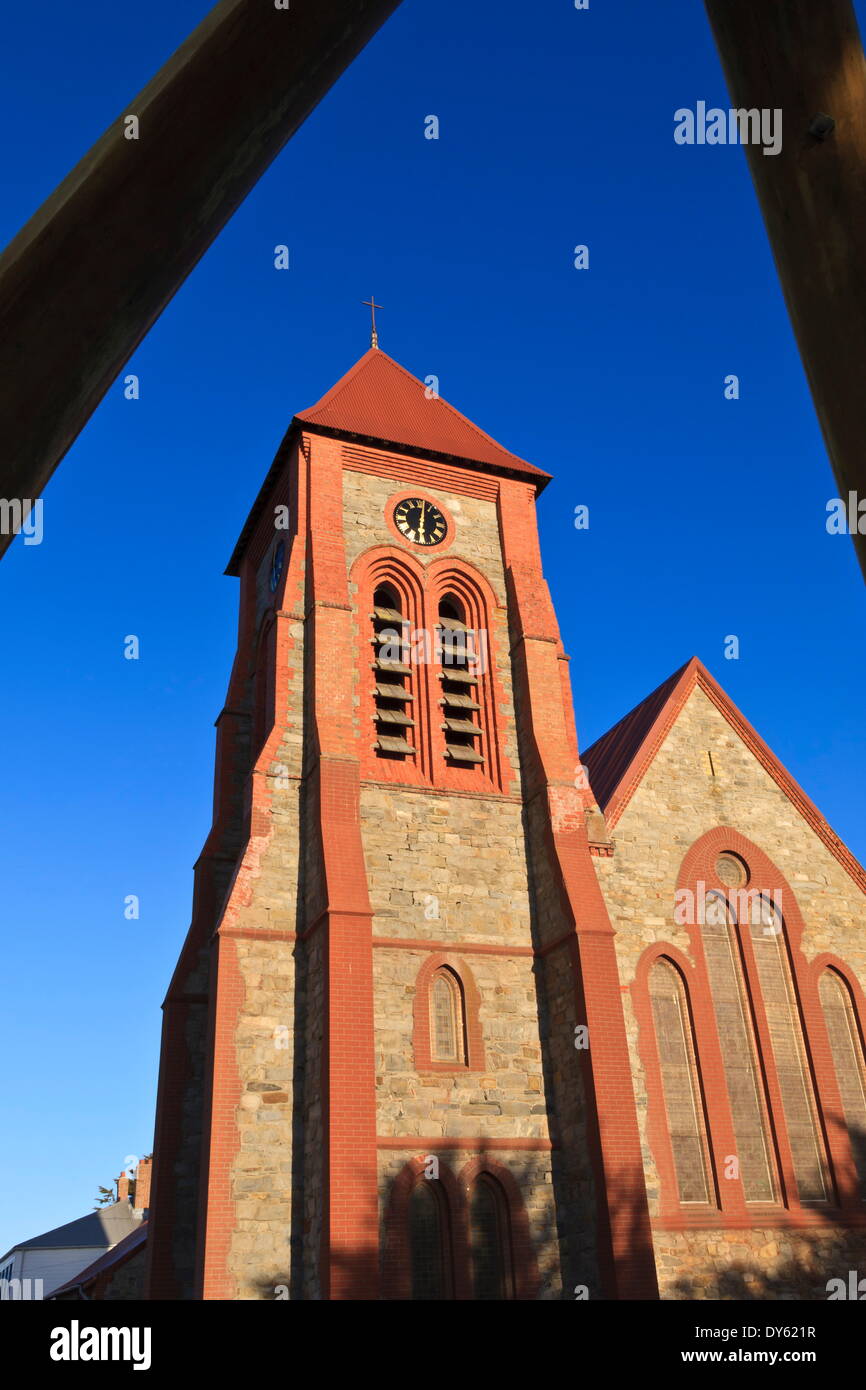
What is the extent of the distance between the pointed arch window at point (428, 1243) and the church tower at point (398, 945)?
4 cm

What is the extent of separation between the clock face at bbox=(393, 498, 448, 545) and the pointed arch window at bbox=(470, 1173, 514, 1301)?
531 inches

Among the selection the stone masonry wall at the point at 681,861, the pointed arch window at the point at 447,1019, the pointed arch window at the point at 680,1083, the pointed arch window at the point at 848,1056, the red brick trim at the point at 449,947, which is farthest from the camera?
the pointed arch window at the point at 848,1056

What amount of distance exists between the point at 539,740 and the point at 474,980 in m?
5.21

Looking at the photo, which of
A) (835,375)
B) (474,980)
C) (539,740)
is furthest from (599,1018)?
(835,375)

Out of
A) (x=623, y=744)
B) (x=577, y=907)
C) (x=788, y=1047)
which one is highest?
(x=623, y=744)

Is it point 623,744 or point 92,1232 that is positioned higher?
point 623,744

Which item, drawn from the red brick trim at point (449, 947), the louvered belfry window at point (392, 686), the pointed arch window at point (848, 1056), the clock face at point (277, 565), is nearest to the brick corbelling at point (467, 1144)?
the red brick trim at point (449, 947)

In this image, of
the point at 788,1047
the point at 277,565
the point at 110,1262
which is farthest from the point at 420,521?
the point at 110,1262

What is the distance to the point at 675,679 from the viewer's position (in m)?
24.9

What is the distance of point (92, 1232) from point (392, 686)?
4704cm

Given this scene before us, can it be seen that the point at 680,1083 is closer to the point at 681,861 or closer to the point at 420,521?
the point at 681,861

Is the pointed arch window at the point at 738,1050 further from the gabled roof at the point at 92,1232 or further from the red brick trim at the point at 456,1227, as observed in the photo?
the gabled roof at the point at 92,1232

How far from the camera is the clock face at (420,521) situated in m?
24.2

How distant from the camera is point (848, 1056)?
20.5 m
